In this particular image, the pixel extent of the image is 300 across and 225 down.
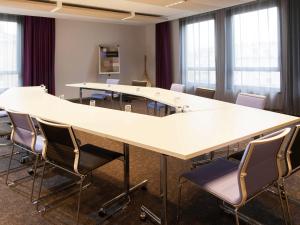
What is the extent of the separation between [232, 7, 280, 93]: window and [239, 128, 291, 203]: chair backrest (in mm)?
4705

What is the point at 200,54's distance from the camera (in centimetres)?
741

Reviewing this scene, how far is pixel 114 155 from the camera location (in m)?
2.25

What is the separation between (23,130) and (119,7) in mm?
4587

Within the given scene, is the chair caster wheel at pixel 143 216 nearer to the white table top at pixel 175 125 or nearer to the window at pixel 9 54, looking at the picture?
the white table top at pixel 175 125

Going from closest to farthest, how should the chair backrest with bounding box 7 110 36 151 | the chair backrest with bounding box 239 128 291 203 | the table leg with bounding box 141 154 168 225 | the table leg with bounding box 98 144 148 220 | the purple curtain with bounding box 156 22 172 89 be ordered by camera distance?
the chair backrest with bounding box 239 128 291 203 < the table leg with bounding box 141 154 168 225 < the table leg with bounding box 98 144 148 220 < the chair backrest with bounding box 7 110 36 151 < the purple curtain with bounding box 156 22 172 89

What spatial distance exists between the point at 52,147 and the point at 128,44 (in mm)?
7316

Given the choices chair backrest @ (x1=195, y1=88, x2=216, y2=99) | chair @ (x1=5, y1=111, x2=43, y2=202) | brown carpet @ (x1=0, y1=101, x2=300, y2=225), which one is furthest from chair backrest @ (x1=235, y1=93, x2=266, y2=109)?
chair @ (x1=5, y1=111, x2=43, y2=202)

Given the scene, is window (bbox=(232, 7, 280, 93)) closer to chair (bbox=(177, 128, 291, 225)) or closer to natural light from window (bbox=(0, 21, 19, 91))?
chair (bbox=(177, 128, 291, 225))

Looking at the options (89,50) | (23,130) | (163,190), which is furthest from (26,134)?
(89,50)

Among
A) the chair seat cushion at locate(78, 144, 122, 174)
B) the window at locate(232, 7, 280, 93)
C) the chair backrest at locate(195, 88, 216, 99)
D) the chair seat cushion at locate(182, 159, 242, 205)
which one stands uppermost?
the window at locate(232, 7, 280, 93)

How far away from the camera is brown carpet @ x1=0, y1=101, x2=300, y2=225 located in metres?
2.10

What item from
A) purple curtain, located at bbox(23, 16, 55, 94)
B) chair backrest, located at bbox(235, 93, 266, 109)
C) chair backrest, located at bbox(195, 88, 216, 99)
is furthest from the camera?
purple curtain, located at bbox(23, 16, 55, 94)

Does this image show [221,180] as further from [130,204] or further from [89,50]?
[89,50]

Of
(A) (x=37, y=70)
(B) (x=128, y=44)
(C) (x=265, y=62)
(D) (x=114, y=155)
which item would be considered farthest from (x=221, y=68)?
(D) (x=114, y=155)
